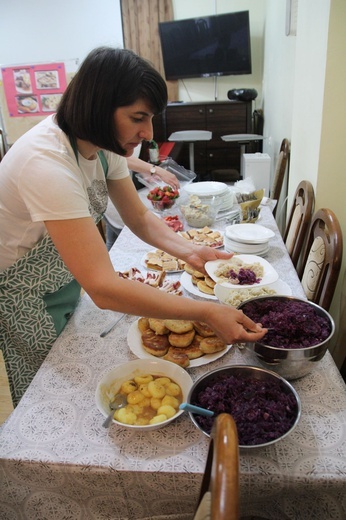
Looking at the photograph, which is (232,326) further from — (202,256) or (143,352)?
(202,256)

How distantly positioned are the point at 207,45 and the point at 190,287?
14.3 ft

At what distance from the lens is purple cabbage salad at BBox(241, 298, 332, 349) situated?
96 centimetres

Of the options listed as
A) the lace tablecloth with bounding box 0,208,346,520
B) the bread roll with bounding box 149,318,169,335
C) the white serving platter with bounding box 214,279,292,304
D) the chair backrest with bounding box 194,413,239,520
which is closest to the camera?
the chair backrest with bounding box 194,413,239,520

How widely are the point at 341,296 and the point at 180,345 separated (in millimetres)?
887

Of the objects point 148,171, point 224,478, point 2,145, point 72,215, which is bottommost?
point 2,145

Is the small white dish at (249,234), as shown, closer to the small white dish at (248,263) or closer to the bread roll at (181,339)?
the small white dish at (248,263)

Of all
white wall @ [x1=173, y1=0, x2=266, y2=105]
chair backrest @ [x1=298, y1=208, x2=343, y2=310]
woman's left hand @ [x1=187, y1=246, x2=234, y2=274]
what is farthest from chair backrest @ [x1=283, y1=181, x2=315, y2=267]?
white wall @ [x1=173, y1=0, x2=266, y2=105]

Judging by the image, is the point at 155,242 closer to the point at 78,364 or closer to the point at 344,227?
the point at 78,364

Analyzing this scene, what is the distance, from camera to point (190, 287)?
4.68 feet

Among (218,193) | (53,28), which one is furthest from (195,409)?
(53,28)

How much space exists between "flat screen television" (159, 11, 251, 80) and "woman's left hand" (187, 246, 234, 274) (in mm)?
4101

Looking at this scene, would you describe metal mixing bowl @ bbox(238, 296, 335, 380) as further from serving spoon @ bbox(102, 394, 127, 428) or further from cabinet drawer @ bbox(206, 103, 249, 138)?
cabinet drawer @ bbox(206, 103, 249, 138)

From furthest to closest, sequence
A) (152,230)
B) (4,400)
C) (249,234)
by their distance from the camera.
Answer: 1. (4,400)
2. (249,234)
3. (152,230)

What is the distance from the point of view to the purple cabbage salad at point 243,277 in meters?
1.37
